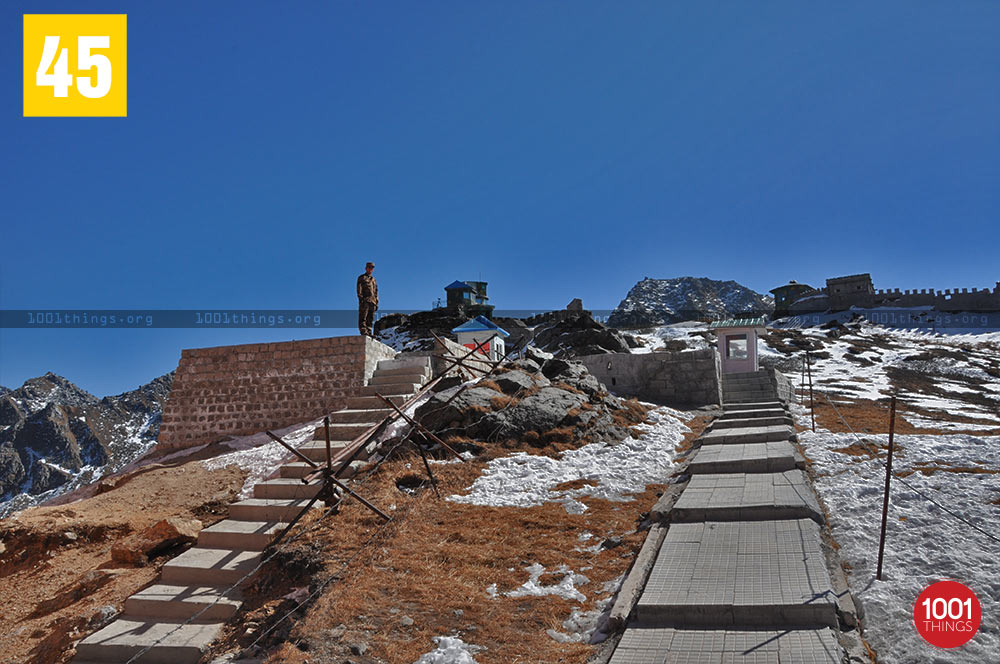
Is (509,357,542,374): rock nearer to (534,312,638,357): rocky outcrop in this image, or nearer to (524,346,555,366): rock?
(524,346,555,366): rock

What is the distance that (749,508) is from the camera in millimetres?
7000

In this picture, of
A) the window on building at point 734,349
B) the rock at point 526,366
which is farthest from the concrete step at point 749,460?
the window on building at point 734,349

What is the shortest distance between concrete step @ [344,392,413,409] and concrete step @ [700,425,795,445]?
6452 millimetres

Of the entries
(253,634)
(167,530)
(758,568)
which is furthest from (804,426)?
(167,530)

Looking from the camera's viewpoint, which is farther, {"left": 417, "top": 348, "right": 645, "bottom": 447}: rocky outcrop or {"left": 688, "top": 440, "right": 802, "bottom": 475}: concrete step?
A: {"left": 417, "top": 348, "right": 645, "bottom": 447}: rocky outcrop

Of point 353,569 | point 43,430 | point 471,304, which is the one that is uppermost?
point 471,304

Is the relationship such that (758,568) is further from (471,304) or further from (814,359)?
(471,304)

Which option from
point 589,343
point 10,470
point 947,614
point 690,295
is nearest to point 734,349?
point 589,343

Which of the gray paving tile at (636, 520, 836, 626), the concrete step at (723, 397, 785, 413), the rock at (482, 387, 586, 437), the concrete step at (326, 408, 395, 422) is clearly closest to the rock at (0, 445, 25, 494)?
the concrete step at (326, 408, 395, 422)

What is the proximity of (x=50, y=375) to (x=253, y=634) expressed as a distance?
586 ft

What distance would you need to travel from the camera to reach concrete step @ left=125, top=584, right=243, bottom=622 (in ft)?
21.9

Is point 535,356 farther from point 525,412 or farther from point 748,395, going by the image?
point 748,395

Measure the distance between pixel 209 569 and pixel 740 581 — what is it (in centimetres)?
640

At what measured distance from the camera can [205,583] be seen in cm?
730
